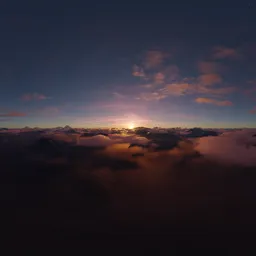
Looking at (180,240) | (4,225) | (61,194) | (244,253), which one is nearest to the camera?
(244,253)

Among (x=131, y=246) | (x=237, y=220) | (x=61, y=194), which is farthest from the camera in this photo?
(x=61, y=194)

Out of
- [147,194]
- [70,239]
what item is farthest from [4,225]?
[147,194]

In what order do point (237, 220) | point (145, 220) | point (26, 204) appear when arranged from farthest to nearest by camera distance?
point (26, 204) < point (237, 220) < point (145, 220)

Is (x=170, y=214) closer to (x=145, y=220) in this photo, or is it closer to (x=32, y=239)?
(x=145, y=220)

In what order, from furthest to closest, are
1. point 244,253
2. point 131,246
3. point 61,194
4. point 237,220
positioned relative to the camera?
1. point 61,194
2. point 237,220
3. point 244,253
4. point 131,246

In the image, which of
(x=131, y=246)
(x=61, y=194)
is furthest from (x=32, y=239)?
(x=61, y=194)

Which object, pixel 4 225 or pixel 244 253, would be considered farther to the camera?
pixel 4 225

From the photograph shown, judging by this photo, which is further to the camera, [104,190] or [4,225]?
[104,190]

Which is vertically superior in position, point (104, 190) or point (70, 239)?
point (70, 239)

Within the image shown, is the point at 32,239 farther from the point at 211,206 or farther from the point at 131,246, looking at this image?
the point at 211,206
